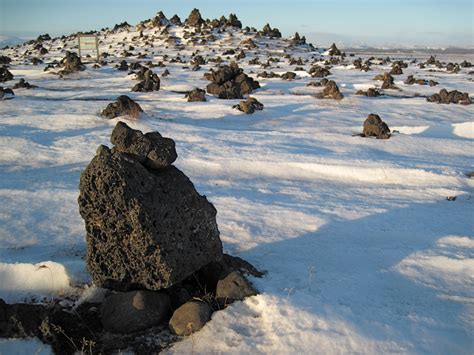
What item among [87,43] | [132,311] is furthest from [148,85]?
[87,43]

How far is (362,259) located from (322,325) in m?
1.63

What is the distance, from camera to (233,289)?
3611 millimetres

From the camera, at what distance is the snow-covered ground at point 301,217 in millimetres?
3328

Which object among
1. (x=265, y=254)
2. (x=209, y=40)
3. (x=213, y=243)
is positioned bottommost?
(x=265, y=254)

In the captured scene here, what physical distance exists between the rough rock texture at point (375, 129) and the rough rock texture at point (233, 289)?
763cm

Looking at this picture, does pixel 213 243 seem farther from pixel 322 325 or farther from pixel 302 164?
pixel 302 164

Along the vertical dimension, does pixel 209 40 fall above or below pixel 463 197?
above

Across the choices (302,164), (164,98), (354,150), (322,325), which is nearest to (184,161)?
(302,164)

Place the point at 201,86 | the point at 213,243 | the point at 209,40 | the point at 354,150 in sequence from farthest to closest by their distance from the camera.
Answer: the point at 209,40 → the point at 201,86 → the point at 354,150 → the point at 213,243

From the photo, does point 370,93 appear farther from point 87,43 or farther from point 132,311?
point 87,43

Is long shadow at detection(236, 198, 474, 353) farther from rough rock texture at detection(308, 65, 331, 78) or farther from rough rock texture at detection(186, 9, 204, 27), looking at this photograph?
rough rock texture at detection(186, 9, 204, 27)

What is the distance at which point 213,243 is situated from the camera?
12.9 feet

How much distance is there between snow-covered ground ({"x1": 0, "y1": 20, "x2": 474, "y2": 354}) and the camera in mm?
3328

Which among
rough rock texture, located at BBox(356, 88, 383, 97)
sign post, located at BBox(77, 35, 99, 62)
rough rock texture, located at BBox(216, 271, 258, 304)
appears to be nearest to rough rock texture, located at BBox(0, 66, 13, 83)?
sign post, located at BBox(77, 35, 99, 62)
